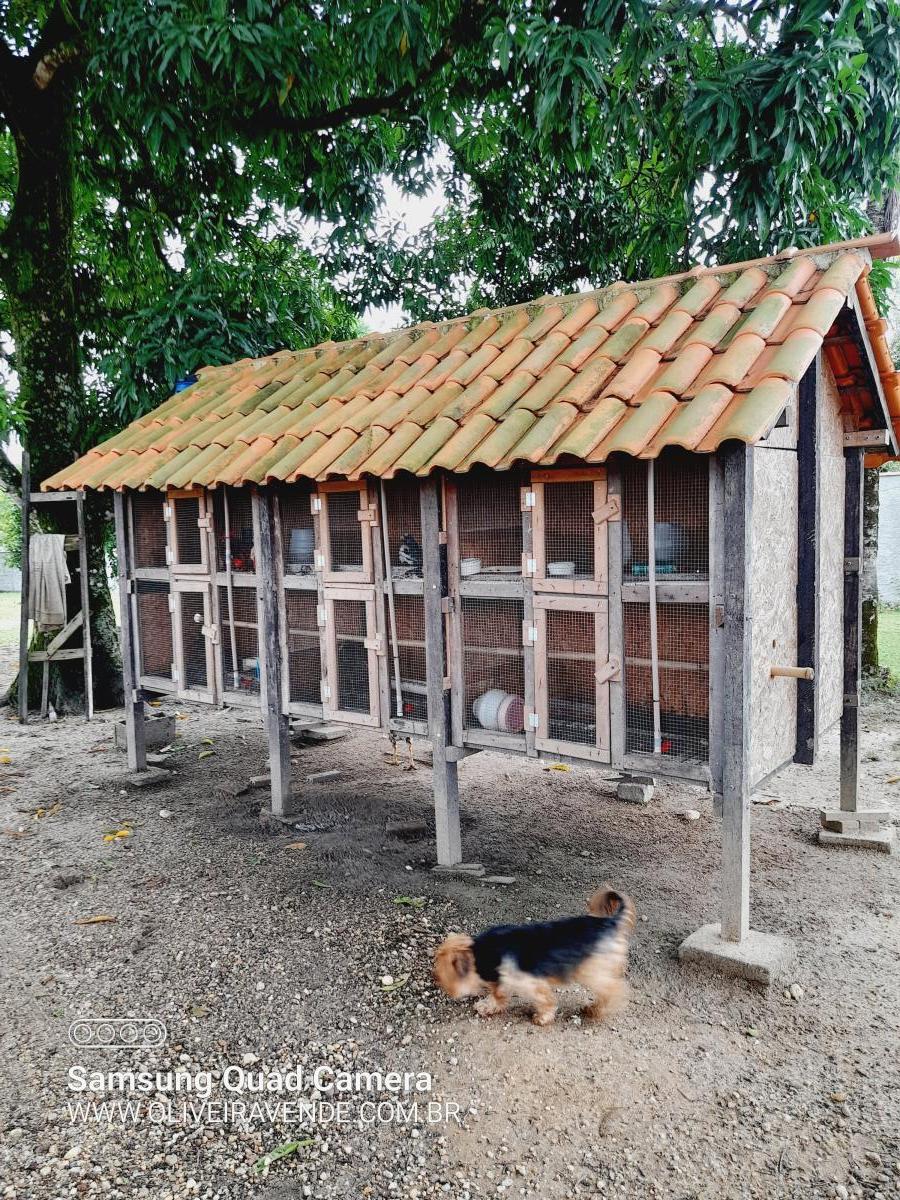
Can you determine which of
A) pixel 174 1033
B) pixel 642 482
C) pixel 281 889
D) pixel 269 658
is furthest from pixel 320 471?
pixel 174 1033

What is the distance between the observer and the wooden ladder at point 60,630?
948 centimetres

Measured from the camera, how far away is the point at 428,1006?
3.84 m

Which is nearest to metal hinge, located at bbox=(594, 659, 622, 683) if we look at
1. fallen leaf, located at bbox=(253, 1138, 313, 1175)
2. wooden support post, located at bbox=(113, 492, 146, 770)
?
fallen leaf, located at bbox=(253, 1138, 313, 1175)

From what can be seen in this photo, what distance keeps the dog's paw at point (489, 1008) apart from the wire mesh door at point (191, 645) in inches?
139

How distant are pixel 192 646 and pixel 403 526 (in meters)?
2.37

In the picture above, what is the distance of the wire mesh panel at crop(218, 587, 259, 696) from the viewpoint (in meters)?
6.21

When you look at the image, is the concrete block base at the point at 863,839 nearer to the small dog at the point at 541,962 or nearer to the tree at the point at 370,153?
the small dog at the point at 541,962

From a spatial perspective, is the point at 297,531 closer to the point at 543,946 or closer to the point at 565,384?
the point at 565,384

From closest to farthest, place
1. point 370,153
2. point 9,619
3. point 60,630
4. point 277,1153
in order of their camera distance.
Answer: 1. point 277,1153
2. point 60,630
3. point 370,153
4. point 9,619

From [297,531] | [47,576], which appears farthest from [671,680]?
[47,576]

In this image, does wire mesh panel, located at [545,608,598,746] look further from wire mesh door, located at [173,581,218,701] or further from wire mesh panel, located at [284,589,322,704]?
wire mesh door, located at [173,581,218,701]

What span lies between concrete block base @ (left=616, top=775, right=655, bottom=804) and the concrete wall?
64.0 inches

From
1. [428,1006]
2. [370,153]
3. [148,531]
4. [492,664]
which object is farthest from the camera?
[370,153]

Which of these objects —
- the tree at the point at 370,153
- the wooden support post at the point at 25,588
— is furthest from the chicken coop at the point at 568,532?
the wooden support post at the point at 25,588
